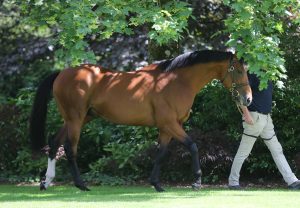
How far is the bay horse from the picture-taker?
10906mm

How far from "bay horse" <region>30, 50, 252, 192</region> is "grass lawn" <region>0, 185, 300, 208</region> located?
48 cm

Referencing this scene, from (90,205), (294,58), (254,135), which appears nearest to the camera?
(90,205)

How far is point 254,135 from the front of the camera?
11.2 meters

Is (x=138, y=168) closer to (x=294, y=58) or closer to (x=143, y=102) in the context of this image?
(x=143, y=102)

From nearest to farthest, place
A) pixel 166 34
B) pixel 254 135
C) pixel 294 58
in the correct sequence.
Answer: pixel 166 34 → pixel 254 135 → pixel 294 58

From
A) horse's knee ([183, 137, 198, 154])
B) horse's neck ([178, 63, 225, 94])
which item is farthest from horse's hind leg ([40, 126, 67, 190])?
horse's neck ([178, 63, 225, 94])

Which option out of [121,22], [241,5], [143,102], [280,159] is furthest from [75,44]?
[280,159]

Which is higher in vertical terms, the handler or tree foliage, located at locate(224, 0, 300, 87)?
tree foliage, located at locate(224, 0, 300, 87)

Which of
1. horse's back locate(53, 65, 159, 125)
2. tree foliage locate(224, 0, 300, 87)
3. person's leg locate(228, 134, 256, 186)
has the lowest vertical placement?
person's leg locate(228, 134, 256, 186)

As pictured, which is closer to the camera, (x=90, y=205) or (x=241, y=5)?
(x=90, y=205)

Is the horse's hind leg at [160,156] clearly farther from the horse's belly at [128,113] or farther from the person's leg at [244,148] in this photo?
Result: the person's leg at [244,148]

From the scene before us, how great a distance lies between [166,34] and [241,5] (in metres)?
1.24

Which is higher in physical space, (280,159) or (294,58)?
(294,58)

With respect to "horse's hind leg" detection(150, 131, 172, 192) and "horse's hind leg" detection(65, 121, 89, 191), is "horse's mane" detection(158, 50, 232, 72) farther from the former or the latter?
"horse's hind leg" detection(65, 121, 89, 191)
